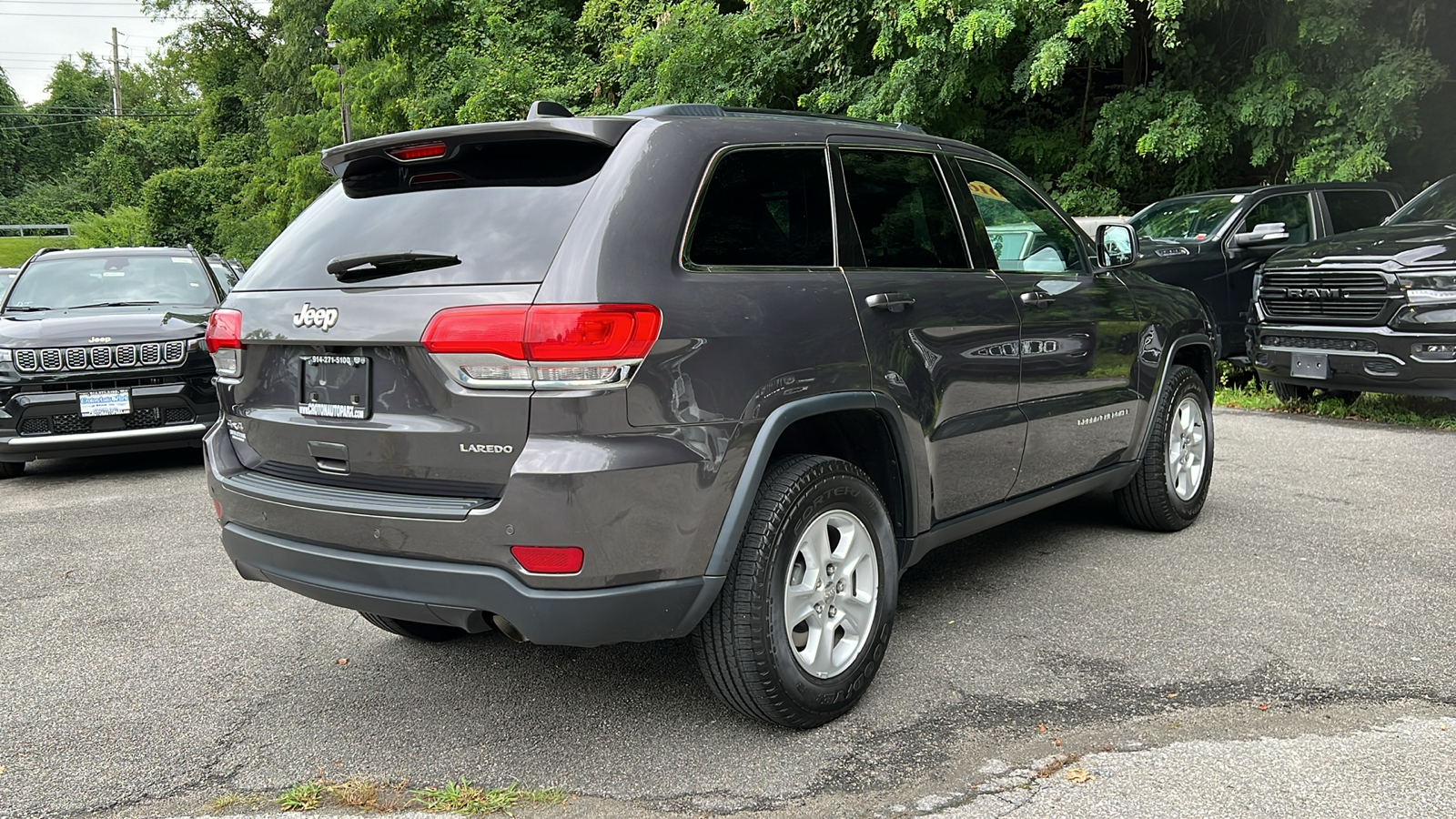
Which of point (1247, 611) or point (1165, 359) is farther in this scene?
point (1165, 359)

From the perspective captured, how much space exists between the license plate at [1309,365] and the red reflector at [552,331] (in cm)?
692

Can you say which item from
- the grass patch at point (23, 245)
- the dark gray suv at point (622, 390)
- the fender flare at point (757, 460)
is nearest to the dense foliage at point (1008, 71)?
the dark gray suv at point (622, 390)

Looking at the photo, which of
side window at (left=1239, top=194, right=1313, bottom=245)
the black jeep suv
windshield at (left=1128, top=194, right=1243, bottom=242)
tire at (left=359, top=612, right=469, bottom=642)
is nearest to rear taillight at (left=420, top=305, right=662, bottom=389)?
tire at (left=359, top=612, right=469, bottom=642)

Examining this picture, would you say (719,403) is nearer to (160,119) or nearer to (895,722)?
(895,722)

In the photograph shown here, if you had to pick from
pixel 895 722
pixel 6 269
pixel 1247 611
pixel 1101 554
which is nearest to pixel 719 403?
pixel 895 722

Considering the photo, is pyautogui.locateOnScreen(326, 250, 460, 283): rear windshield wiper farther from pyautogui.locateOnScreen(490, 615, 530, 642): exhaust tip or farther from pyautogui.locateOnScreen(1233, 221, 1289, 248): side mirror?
pyautogui.locateOnScreen(1233, 221, 1289, 248): side mirror

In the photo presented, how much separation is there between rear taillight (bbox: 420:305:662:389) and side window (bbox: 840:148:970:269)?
1095 mm

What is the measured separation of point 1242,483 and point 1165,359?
1767 mm

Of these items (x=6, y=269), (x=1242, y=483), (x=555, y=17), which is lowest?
(x=1242, y=483)

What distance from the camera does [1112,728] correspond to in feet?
10.8

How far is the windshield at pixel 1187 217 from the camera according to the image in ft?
34.0

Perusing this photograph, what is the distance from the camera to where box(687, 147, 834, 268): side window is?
3.18 m

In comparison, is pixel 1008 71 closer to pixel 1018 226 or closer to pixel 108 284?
pixel 108 284

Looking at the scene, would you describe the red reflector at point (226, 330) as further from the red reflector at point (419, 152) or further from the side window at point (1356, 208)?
the side window at point (1356, 208)
